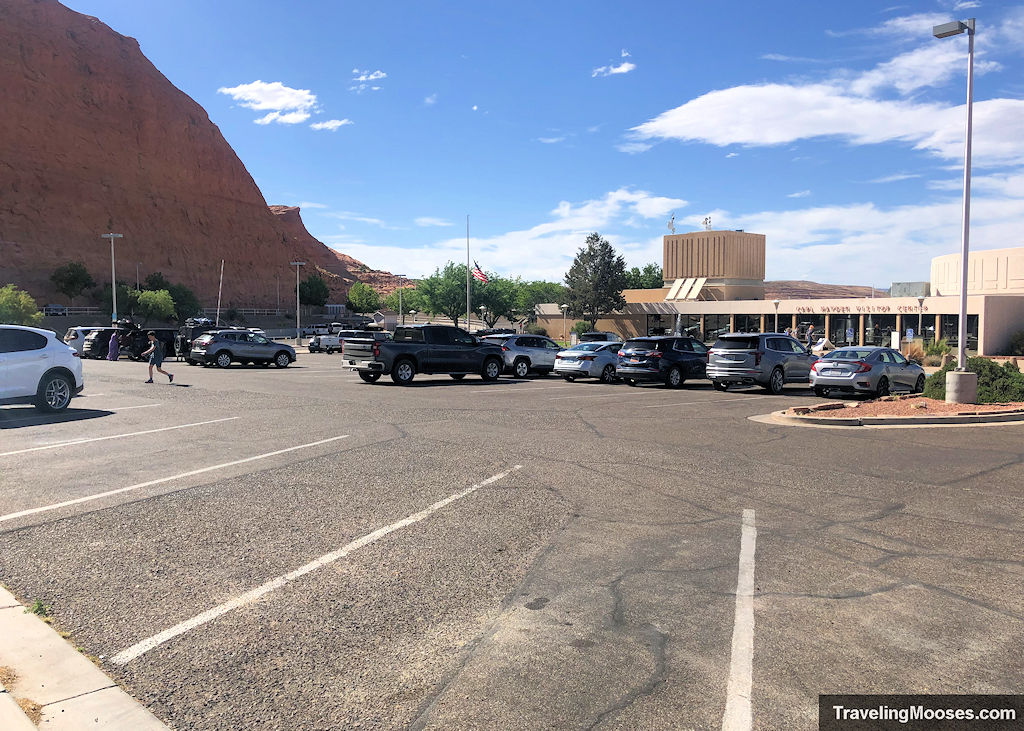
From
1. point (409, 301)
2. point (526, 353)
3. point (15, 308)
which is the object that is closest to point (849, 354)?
point (526, 353)

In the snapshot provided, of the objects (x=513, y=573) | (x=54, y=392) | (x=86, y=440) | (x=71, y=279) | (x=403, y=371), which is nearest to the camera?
(x=513, y=573)

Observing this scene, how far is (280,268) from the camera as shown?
126250mm

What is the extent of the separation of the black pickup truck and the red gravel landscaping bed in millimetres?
11288

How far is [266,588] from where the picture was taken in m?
5.10

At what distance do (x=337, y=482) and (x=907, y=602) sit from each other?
584cm

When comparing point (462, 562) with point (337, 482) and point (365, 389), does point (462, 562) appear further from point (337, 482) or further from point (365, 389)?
point (365, 389)

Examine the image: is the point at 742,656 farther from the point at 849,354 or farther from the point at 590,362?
the point at 590,362

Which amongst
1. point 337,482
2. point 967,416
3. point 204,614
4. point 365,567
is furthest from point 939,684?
point 967,416

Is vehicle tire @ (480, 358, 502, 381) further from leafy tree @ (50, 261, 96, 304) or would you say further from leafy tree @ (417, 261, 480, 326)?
leafy tree @ (50, 261, 96, 304)

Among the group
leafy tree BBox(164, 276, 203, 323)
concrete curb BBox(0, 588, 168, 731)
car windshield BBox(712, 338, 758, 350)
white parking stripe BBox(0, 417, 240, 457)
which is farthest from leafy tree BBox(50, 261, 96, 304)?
concrete curb BBox(0, 588, 168, 731)

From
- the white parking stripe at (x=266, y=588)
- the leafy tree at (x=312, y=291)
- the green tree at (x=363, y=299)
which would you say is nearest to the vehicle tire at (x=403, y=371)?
the white parking stripe at (x=266, y=588)

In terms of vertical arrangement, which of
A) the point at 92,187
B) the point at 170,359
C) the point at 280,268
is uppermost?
the point at 92,187

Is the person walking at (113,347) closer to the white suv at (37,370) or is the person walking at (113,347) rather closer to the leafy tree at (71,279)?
the white suv at (37,370)

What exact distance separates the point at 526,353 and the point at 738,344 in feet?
27.9
